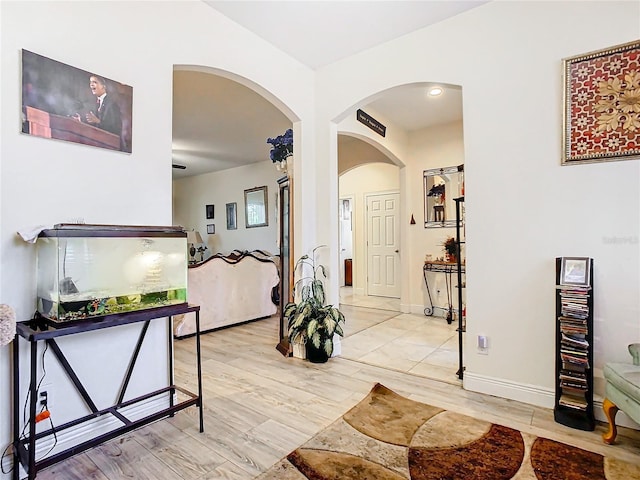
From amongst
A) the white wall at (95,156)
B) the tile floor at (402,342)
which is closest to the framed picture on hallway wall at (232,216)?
the tile floor at (402,342)

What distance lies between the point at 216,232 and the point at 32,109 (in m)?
6.75

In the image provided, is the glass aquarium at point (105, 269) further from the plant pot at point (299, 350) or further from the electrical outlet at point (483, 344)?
the electrical outlet at point (483, 344)

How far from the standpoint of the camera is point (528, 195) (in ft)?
7.89

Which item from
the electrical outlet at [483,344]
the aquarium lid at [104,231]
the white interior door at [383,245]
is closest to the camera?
the aquarium lid at [104,231]

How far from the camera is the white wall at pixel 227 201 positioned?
7.23 m

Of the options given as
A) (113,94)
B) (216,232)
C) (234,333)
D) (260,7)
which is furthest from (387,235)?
(113,94)

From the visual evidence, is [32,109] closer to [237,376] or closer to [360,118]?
[237,376]

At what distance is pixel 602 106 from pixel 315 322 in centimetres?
263

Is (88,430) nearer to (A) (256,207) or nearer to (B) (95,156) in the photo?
(B) (95,156)

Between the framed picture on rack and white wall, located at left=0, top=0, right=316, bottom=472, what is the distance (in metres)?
2.61

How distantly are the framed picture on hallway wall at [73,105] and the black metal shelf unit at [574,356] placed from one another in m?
2.90

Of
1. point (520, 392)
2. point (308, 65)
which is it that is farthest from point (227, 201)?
point (520, 392)

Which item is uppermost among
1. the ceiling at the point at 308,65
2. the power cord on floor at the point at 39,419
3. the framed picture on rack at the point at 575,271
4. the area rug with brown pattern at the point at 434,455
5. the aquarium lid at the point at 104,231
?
the ceiling at the point at 308,65

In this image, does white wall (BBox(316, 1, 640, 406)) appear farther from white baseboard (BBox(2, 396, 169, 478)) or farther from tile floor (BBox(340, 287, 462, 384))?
white baseboard (BBox(2, 396, 169, 478))
